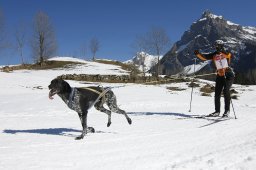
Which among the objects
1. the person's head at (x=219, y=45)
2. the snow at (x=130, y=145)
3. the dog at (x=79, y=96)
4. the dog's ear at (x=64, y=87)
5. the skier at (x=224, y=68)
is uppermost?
the person's head at (x=219, y=45)

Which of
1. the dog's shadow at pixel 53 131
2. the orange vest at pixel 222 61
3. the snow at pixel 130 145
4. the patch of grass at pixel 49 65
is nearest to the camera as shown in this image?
the snow at pixel 130 145

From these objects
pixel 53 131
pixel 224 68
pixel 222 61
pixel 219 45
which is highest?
pixel 219 45

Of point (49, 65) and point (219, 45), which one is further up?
point (49, 65)

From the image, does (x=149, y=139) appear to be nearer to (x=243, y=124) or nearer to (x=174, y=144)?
(x=174, y=144)

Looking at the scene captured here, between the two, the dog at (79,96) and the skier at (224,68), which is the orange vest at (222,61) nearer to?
the skier at (224,68)

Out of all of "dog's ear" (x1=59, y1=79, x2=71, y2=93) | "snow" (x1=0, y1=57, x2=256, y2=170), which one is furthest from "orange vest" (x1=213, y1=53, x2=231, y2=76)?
"dog's ear" (x1=59, y1=79, x2=71, y2=93)

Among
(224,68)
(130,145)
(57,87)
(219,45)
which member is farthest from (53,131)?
(219,45)

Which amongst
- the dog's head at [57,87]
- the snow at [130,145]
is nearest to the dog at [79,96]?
the dog's head at [57,87]

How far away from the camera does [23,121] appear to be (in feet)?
37.3

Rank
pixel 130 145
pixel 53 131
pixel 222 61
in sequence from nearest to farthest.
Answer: pixel 130 145
pixel 53 131
pixel 222 61

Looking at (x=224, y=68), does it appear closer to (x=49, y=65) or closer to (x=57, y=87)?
(x=57, y=87)

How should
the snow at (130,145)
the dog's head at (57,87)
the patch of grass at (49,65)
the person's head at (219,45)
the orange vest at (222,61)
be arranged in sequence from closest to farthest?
the snow at (130,145) < the dog's head at (57,87) < the orange vest at (222,61) < the person's head at (219,45) < the patch of grass at (49,65)

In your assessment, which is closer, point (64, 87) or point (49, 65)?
point (64, 87)

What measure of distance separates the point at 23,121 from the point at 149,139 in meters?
5.51
